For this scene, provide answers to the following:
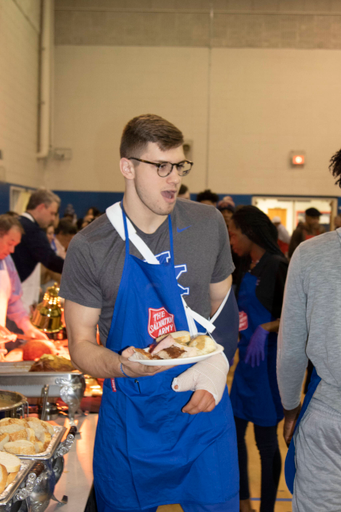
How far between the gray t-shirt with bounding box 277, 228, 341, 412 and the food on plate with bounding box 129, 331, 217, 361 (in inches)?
8.5

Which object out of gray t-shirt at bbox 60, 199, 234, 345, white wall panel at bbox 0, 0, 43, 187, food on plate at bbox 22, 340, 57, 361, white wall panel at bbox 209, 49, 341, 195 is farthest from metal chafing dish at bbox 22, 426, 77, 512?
white wall panel at bbox 209, 49, 341, 195

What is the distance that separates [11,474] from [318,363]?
2.55 ft

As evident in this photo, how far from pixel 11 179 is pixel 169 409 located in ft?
19.6

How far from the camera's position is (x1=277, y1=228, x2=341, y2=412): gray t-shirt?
111 cm

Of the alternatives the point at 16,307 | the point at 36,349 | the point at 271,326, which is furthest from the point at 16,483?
the point at 16,307

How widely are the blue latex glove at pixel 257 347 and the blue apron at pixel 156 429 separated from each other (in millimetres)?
895

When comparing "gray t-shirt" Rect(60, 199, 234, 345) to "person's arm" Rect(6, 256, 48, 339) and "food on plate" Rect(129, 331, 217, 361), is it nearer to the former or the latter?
"food on plate" Rect(129, 331, 217, 361)

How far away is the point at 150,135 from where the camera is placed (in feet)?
Answer: 4.80

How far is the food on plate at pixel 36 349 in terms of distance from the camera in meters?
2.40

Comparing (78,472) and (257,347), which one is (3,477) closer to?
(78,472)

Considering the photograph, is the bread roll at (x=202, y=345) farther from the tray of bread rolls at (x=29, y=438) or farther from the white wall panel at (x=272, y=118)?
the white wall panel at (x=272, y=118)

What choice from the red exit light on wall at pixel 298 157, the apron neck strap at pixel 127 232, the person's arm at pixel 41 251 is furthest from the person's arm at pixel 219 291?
the red exit light on wall at pixel 298 157

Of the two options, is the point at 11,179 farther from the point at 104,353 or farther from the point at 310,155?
the point at 104,353

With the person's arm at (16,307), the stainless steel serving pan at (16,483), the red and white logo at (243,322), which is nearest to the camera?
the stainless steel serving pan at (16,483)
